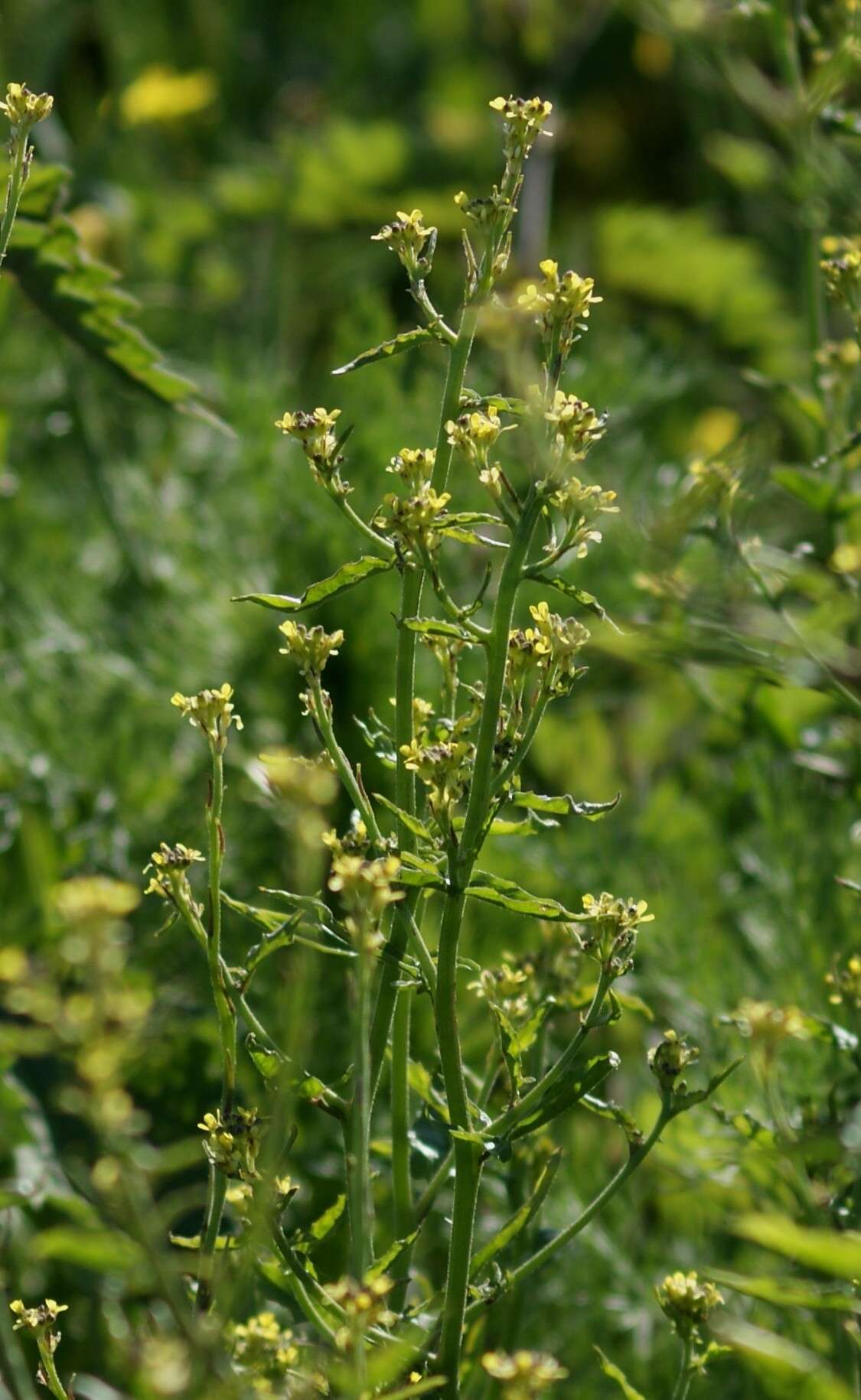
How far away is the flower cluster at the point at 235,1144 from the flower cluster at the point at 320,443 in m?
0.16

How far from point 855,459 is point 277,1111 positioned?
44 cm

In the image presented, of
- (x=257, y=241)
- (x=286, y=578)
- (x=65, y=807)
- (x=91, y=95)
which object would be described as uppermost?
(x=91, y=95)

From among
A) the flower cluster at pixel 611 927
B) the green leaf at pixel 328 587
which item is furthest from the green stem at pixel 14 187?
the flower cluster at pixel 611 927

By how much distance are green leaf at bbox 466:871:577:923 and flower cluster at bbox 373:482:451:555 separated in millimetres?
82

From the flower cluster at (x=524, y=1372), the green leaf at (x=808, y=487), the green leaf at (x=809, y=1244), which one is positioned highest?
the green leaf at (x=808, y=487)

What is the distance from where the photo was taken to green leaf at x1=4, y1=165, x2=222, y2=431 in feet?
2.00

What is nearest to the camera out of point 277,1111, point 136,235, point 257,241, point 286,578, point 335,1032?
point 277,1111

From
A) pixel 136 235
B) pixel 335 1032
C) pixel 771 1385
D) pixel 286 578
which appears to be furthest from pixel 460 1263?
pixel 136 235

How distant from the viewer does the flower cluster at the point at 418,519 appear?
0.39 m

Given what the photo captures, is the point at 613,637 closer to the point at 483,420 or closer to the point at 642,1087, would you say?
the point at 483,420

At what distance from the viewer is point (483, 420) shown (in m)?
0.40

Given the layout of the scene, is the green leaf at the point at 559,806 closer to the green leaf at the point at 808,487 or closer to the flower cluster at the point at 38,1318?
the flower cluster at the point at 38,1318

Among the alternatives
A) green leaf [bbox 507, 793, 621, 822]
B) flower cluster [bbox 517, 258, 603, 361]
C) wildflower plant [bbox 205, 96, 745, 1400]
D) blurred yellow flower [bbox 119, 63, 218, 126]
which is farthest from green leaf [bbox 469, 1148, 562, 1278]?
blurred yellow flower [bbox 119, 63, 218, 126]

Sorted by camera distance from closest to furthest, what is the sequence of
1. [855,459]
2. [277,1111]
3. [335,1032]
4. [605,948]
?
[277,1111]
[605,948]
[855,459]
[335,1032]
